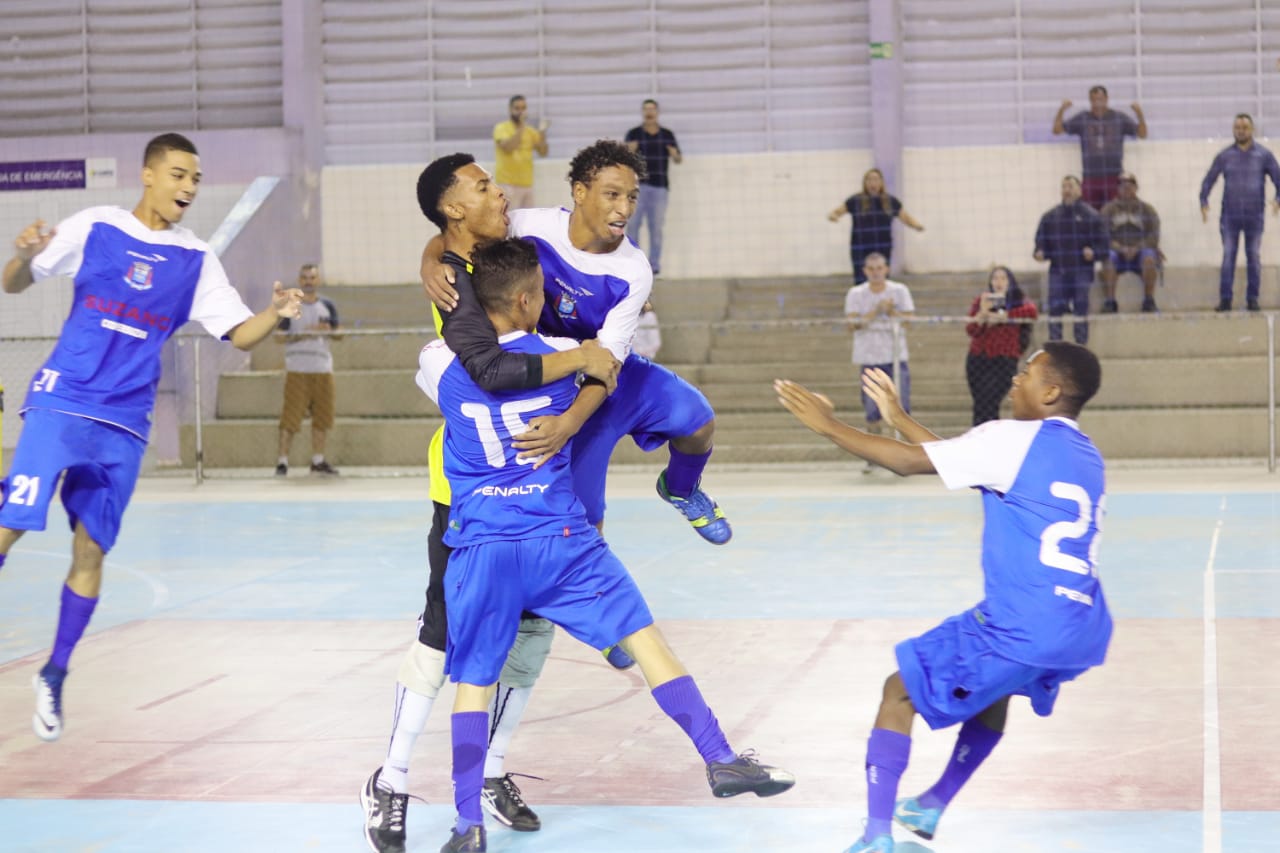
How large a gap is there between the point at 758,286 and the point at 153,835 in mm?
16279

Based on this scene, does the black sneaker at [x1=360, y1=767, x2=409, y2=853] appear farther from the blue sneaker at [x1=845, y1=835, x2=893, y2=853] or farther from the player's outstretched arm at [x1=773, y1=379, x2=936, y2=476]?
the player's outstretched arm at [x1=773, y1=379, x2=936, y2=476]

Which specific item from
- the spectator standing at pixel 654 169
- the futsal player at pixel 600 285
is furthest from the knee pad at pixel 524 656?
the spectator standing at pixel 654 169

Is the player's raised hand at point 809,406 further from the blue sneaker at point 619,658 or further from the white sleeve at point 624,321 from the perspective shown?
the blue sneaker at point 619,658

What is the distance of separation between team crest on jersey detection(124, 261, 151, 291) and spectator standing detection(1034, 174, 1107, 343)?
501 inches

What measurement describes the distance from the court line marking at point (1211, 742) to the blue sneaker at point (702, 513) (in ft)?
6.13

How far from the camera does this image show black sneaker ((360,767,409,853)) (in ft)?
15.3

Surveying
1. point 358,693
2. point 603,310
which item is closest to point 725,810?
point 603,310

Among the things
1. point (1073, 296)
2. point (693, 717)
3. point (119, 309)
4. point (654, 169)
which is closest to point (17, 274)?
point (119, 309)

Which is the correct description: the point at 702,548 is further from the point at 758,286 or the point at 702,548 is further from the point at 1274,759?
the point at 758,286

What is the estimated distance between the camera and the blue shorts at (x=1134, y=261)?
60.1 feet

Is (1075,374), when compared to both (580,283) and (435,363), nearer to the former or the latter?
(580,283)

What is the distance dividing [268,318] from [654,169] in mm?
13900

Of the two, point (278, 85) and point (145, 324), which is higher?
point (278, 85)

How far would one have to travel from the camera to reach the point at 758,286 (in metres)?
20.6
